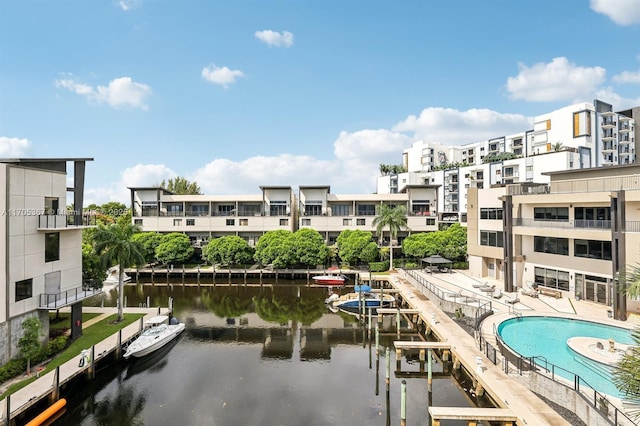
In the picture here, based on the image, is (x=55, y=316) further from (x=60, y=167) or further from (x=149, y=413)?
(x=149, y=413)

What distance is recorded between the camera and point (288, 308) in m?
40.8

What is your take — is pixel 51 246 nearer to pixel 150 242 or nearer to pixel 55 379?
pixel 55 379

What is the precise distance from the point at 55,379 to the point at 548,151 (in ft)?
292

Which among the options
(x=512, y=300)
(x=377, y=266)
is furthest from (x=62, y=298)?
(x=377, y=266)

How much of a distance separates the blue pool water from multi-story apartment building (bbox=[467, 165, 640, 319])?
4278 millimetres

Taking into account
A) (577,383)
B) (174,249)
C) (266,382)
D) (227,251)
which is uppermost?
(174,249)

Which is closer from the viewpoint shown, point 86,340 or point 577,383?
point 577,383

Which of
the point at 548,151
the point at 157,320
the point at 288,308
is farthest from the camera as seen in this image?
the point at 548,151

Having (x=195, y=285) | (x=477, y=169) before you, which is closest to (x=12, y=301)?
(x=195, y=285)

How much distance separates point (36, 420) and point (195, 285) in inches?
1380

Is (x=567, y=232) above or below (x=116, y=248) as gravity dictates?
above

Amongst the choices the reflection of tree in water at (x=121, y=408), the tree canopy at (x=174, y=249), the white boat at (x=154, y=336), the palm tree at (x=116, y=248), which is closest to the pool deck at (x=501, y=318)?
the reflection of tree in water at (x=121, y=408)

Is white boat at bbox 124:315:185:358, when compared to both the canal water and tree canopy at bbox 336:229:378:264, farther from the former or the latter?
tree canopy at bbox 336:229:378:264

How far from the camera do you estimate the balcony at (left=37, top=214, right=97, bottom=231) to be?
23203 mm
